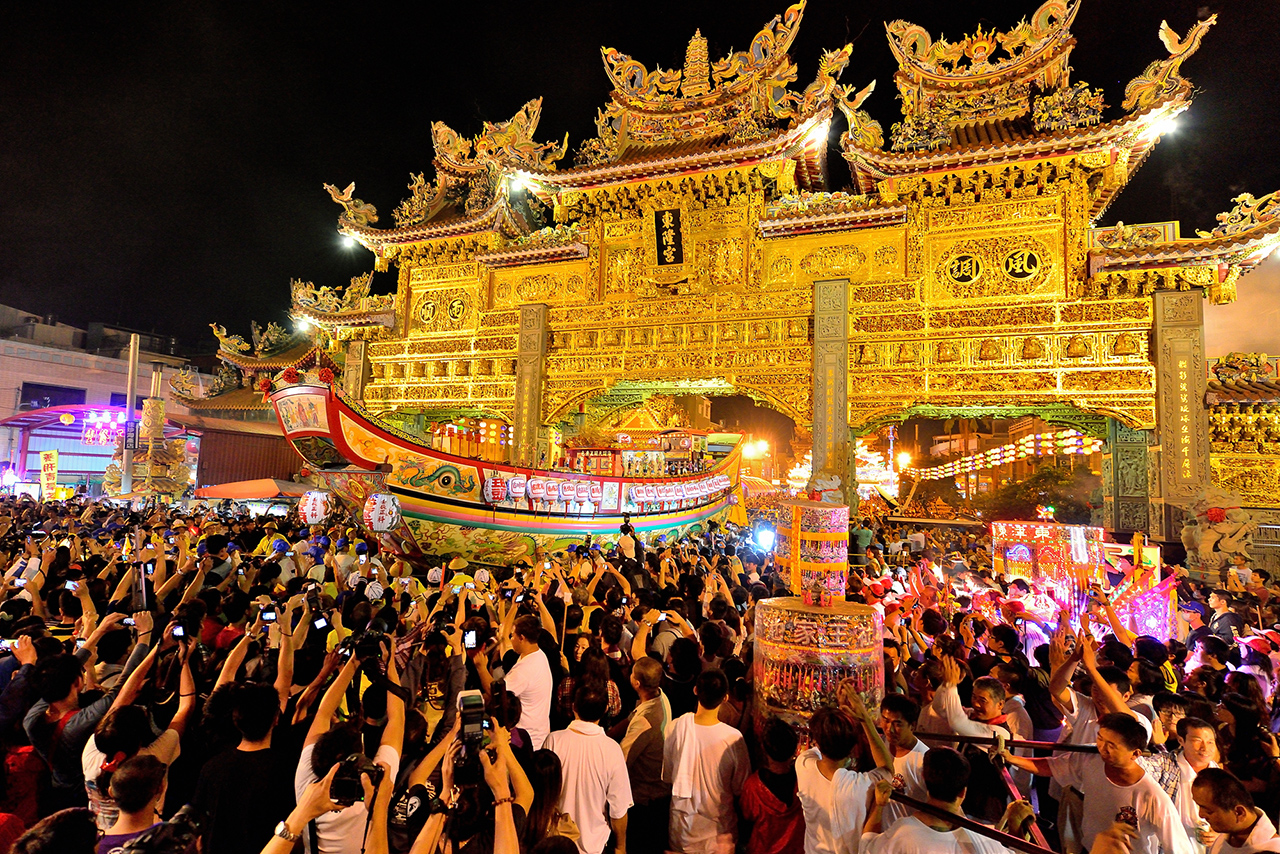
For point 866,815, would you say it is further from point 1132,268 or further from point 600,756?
point 1132,268

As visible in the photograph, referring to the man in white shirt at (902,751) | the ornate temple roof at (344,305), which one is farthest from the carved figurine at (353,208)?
the man in white shirt at (902,751)

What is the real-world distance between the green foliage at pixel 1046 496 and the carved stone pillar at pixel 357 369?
21.9 metres

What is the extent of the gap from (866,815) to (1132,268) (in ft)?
51.5

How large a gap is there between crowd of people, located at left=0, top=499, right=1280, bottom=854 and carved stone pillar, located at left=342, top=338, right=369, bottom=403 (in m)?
15.6

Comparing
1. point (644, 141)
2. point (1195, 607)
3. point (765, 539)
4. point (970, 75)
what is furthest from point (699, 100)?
point (1195, 607)

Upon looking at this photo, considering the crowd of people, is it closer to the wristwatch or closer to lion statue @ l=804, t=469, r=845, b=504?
the wristwatch

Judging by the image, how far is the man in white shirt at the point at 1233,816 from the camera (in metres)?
2.16

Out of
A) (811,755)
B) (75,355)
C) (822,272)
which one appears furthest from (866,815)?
(75,355)

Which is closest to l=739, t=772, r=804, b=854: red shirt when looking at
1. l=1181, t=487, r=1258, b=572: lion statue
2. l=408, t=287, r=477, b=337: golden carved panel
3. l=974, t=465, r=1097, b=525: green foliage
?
l=1181, t=487, r=1258, b=572: lion statue

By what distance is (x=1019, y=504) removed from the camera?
19297 mm

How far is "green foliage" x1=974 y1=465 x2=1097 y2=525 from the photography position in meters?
18.0

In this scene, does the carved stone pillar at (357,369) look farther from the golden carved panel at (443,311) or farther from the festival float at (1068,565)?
the festival float at (1068,565)

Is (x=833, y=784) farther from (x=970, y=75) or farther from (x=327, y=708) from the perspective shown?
(x=970, y=75)

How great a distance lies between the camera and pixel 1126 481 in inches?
525
